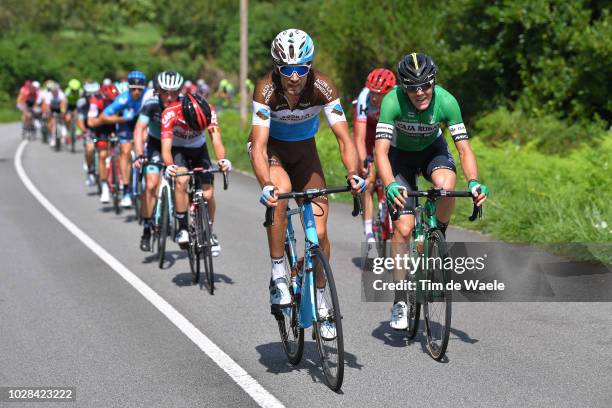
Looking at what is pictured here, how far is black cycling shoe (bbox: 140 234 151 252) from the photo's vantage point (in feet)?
38.2

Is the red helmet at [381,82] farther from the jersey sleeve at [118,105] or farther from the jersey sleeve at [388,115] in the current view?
the jersey sleeve at [118,105]

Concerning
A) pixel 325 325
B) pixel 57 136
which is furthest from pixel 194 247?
pixel 57 136

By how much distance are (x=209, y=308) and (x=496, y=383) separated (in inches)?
129

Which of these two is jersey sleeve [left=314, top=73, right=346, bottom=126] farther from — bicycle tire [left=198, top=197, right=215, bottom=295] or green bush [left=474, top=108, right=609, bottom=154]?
green bush [left=474, top=108, right=609, bottom=154]

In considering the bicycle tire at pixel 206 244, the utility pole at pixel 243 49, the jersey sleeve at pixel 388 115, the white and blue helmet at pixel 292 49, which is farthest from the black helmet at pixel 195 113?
the utility pole at pixel 243 49

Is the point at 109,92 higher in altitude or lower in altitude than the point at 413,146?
lower

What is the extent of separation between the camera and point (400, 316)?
7203 mm

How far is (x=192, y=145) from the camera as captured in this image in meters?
10.2

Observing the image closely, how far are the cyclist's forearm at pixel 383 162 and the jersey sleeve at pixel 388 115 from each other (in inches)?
3.2

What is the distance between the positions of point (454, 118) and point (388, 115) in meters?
0.48

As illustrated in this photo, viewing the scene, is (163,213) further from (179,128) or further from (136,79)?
(136,79)

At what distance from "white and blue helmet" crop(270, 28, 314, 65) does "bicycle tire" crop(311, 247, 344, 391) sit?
1262mm

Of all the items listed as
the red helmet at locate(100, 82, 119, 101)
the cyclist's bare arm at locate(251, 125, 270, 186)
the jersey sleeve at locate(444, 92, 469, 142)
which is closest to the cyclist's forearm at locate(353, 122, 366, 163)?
the jersey sleeve at locate(444, 92, 469, 142)

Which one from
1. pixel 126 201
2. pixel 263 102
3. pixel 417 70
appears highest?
pixel 417 70
